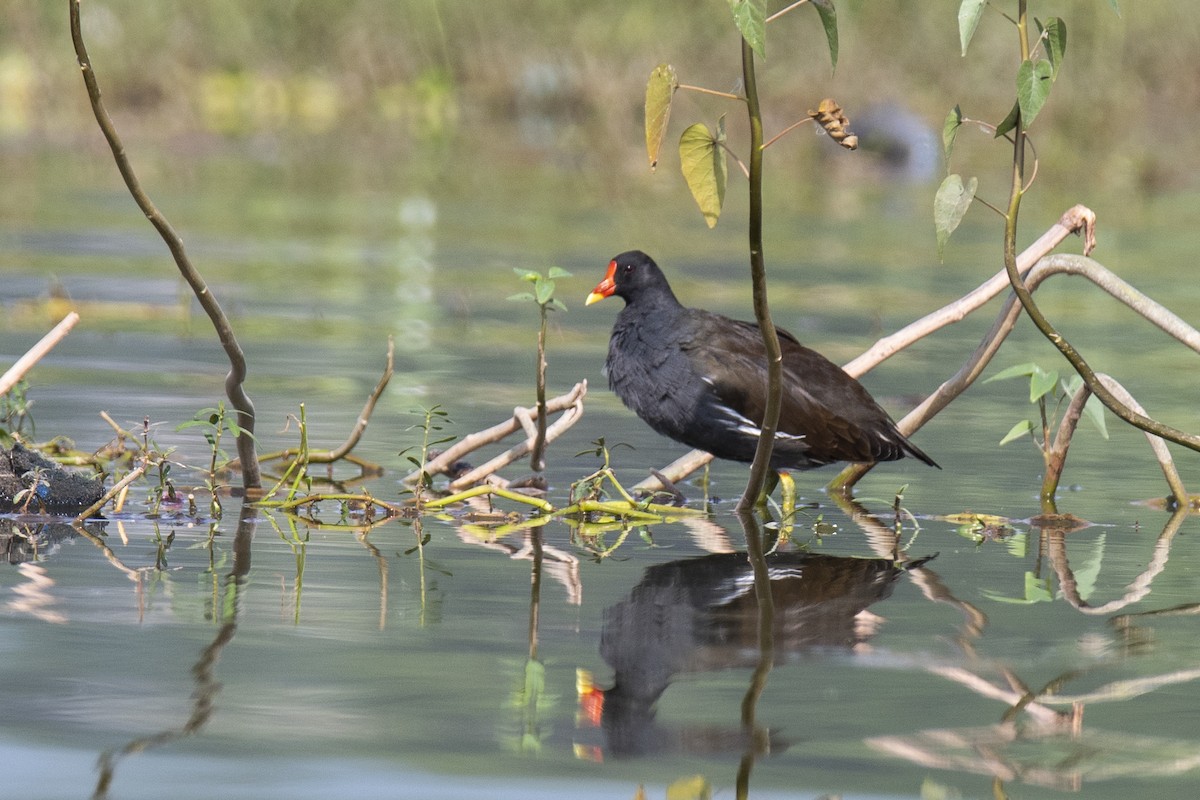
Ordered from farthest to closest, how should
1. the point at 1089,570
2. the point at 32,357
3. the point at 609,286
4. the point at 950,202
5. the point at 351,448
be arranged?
the point at 609,286, the point at 351,448, the point at 32,357, the point at 1089,570, the point at 950,202

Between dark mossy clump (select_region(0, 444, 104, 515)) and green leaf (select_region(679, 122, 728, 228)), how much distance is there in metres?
1.98

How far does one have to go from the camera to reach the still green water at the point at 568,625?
126 inches

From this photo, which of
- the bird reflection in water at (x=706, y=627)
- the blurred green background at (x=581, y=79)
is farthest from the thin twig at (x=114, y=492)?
the blurred green background at (x=581, y=79)

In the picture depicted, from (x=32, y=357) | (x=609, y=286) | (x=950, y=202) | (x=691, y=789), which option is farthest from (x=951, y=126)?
(x=32, y=357)

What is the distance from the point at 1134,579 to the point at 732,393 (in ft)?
4.59

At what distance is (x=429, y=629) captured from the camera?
13.4ft

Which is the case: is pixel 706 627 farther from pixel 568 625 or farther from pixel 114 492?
pixel 114 492

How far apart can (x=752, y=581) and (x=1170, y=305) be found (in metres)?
7.65

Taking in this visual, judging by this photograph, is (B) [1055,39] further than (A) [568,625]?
Yes

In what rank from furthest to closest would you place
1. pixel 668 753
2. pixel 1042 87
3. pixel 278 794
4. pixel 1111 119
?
1. pixel 1111 119
2. pixel 1042 87
3. pixel 668 753
4. pixel 278 794

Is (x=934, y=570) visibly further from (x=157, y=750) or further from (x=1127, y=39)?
(x=1127, y=39)

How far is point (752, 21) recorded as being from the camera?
4.08m

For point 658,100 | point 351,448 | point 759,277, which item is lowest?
point 351,448

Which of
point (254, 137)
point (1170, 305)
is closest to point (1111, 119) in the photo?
point (254, 137)
